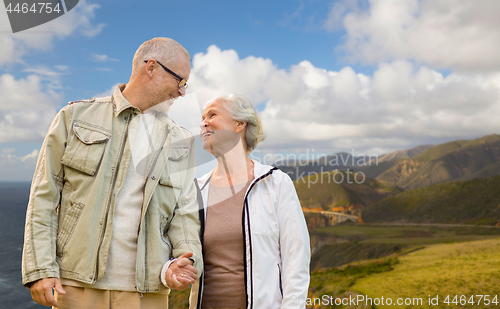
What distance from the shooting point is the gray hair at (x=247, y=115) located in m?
3.48

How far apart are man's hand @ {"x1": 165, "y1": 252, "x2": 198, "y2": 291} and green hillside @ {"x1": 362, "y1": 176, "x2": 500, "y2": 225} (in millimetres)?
43800

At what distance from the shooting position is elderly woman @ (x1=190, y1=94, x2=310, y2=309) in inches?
112

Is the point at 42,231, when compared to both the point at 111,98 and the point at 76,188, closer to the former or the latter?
the point at 76,188

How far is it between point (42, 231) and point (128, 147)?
82 cm

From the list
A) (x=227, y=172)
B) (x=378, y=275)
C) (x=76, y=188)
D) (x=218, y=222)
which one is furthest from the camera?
(x=378, y=275)

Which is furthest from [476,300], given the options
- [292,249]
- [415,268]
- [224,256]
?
[224,256]

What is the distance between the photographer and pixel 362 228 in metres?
43.2

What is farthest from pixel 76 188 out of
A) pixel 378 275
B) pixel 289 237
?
pixel 378 275

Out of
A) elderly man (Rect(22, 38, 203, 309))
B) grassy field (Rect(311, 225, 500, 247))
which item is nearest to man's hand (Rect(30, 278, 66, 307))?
elderly man (Rect(22, 38, 203, 309))

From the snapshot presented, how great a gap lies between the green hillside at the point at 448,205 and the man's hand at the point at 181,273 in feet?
144

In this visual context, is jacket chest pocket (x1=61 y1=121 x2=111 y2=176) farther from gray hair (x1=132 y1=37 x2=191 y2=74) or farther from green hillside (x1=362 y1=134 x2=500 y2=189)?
green hillside (x1=362 y1=134 x2=500 y2=189)

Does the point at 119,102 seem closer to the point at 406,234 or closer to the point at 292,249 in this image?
the point at 292,249

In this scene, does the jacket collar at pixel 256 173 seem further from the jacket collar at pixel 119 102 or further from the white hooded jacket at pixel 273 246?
the jacket collar at pixel 119 102

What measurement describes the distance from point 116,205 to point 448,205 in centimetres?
4636
